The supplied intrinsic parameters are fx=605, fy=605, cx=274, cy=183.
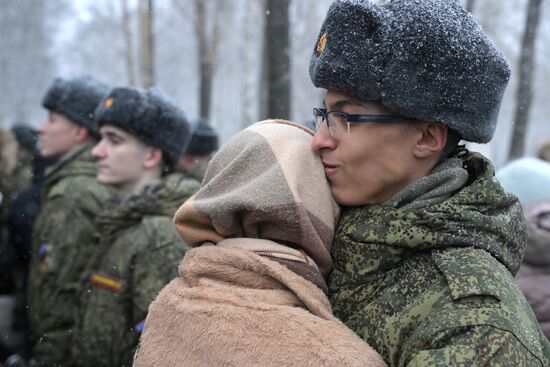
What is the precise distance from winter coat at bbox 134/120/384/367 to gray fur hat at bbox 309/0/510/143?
0.30 metres

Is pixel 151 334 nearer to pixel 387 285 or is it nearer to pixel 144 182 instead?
pixel 387 285

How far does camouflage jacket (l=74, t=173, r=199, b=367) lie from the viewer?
10.3 feet

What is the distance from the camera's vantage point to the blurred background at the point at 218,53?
9.82 metres

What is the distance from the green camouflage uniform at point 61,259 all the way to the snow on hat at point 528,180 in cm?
264

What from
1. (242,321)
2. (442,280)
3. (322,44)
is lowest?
(242,321)

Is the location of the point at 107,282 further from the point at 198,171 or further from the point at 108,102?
the point at 198,171

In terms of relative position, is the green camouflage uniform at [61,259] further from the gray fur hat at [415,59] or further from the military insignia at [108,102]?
the gray fur hat at [415,59]

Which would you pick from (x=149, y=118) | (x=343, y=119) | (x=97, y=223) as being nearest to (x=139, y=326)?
(x=97, y=223)

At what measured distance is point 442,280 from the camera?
4.98ft

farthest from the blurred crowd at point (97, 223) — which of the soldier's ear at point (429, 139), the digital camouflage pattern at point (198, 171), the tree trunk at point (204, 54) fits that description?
the tree trunk at point (204, 54)

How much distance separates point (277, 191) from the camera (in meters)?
1.68

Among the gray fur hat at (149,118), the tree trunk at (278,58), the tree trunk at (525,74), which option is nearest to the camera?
the gray fur hat at (149,118)

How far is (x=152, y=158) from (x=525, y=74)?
8.27 m

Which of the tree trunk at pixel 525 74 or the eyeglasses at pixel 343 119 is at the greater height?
the eyeglasses at pixel 343 119
